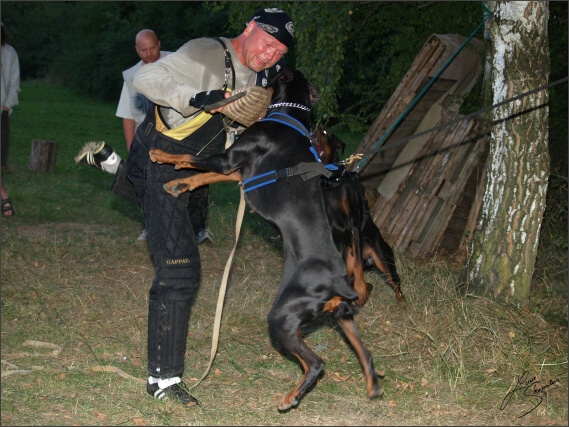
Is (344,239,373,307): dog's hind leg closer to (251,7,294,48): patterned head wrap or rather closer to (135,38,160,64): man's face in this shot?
(251,7,294,48): patterned head wrap

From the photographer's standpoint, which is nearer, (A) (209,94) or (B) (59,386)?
(A) (209,94)

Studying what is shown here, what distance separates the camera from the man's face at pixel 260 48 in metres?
3.99

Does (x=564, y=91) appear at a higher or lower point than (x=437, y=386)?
higher

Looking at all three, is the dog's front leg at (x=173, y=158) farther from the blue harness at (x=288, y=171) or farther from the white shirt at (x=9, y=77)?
the white shirt at (x=9, y=77)

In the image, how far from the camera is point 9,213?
8.56 m

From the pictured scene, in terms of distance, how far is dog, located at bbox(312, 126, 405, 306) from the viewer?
546 cm

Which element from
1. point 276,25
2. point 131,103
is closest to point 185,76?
point 276,25

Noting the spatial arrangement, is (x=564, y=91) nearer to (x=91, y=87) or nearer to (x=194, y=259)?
(x=194, y=259)

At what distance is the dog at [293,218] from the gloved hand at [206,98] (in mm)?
308

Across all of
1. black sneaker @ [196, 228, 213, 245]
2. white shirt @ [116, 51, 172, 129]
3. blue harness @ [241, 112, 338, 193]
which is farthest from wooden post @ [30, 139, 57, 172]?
blue harness @ [241, 112, 338, 193]

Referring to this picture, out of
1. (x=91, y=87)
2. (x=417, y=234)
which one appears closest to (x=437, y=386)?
(x=417, y=234)

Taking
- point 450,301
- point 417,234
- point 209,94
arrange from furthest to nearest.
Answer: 1. point 417,234
2. point 450,301
3. point 209,94

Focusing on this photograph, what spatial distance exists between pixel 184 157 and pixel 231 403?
1.45 m

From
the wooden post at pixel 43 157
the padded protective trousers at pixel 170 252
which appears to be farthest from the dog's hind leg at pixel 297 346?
the wooden post at pixel 43 157
